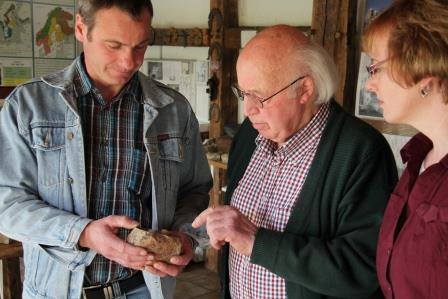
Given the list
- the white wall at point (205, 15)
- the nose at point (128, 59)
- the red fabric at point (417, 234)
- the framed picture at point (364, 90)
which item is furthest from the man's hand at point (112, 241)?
the white wall at point (205, 15)

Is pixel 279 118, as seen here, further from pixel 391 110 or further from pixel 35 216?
pixel 35 216

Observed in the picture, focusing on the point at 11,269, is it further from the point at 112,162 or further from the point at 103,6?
the point at 103,6

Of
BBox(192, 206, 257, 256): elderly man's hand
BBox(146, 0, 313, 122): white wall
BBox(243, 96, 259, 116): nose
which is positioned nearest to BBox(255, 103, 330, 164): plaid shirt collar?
BBox(243, 96, 259, 116): nose

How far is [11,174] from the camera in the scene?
1.50m

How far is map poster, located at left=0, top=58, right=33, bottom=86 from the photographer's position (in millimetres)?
3889

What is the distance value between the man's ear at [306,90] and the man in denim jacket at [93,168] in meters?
0.47

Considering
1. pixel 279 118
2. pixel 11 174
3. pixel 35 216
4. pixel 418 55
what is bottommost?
pixel 35 216

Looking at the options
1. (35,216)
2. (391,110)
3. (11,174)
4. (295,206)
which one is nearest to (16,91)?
(11,174)

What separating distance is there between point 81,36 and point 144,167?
46 cm

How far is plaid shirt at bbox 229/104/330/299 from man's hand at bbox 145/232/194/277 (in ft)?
0.51

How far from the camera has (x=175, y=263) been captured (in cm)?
160

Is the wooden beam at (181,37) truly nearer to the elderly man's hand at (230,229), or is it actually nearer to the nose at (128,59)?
the nose at (128,59)

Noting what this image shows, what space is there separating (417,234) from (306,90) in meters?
0.59

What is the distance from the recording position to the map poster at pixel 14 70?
389 cm
